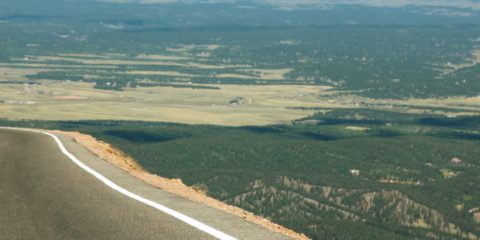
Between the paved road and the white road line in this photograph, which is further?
the paved road

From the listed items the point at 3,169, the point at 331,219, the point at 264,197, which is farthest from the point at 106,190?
the point at 264,197

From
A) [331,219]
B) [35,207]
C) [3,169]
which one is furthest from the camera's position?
[331,219]

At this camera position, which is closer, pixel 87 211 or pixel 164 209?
pixel 87 211

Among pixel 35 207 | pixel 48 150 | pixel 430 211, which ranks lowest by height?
pixel 430 211

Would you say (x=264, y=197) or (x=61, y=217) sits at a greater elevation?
(x=61, y=217)

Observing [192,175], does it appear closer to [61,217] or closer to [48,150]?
[48,150]

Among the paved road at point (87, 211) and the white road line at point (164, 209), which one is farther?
the paved road at point (87, 211)

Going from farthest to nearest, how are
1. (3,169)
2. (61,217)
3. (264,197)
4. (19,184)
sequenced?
(264,197)
(3,169)
(19,184)
(61,217)

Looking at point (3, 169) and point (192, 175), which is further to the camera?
point (192, 175)
